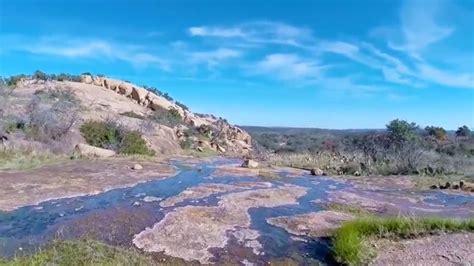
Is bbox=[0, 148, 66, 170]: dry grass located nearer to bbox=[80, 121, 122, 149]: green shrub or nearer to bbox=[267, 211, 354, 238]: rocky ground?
bbox=[80, 121, 122, 149]: green shrub

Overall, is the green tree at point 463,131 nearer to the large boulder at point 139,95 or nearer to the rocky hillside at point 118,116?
the rocky hillside at point 118,116

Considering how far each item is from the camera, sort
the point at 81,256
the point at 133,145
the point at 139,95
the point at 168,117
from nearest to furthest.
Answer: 1. the point at 81,256
2. the point at 133,145
3. the point at 168,117
4. the point at 139,95

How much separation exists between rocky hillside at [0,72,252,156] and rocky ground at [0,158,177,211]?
591cm

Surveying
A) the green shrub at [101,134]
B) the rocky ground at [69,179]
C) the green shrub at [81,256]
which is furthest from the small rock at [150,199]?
the green shrub at [101,134]

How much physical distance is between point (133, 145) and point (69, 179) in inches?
480

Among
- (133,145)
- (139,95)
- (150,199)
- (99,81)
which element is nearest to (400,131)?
(133,145)

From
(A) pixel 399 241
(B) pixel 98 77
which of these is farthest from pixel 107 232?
(B) pixel 98 77

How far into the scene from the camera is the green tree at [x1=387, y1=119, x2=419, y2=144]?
26.7 metres

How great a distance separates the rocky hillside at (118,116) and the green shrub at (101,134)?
1.44ft

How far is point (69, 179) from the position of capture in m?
14.4

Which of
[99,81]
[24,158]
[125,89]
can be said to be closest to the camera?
[24,158]

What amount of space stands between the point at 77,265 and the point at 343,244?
4.36 meters

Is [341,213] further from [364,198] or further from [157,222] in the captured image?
[157,222]

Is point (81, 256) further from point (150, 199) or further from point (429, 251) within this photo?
point (429, 251)
